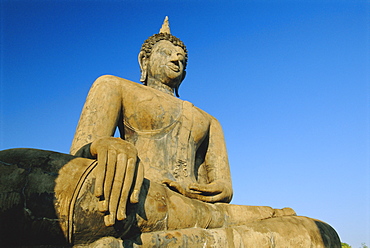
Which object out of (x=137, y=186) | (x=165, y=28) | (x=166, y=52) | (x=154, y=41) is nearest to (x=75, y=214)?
(x=137, y=186)

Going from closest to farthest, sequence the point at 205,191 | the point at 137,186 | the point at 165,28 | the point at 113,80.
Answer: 1. the point at 137,186
2. the point at 205,191
3. the point at 113,80
4. the point at 165,28

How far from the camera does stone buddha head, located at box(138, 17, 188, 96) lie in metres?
7.04

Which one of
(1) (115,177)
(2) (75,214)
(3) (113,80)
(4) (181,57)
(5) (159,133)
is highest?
(4) (181,57)

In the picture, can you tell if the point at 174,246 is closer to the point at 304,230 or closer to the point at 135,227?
the point at 135,227

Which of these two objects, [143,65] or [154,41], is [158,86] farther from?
[154,41]

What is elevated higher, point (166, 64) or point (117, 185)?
point (166, 64)

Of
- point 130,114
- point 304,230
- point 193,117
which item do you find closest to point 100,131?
point 130,114

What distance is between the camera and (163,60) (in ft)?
23.1

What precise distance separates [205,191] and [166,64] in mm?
2368

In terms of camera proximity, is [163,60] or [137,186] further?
[163,60]

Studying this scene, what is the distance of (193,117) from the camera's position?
6566mm

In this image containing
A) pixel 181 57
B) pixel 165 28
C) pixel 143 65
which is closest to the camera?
pixel 181 57

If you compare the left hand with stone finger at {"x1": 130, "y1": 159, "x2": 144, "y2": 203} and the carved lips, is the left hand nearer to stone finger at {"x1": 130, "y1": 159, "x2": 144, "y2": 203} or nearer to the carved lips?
stone finger at {"x1": 130, "y1": 159, "x2": 144, "y2": 203}

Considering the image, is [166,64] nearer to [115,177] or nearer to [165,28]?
[165,28]
